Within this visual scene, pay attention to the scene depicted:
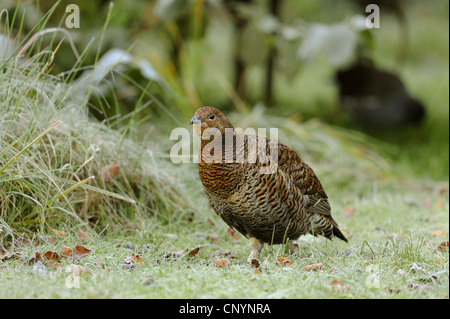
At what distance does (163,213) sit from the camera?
450 centimetres

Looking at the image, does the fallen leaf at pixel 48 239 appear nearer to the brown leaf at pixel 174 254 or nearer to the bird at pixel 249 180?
the brown leaf at pixel 174 254

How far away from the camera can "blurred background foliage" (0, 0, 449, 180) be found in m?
5.71

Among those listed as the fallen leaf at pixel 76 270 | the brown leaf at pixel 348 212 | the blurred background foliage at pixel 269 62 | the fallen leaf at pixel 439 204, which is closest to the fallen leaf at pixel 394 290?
the fallen leaf at pixel 76 270

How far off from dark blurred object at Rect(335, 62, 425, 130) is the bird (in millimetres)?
4752

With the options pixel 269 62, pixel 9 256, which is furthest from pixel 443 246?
pixel 269 62

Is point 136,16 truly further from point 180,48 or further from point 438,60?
point 438,60

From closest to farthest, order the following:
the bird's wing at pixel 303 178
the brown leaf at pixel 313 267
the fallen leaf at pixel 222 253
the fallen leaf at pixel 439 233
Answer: the brown leaf at pixel 313 267
the bird's wing at pixel 303 178
the fallen leaf at pixel 222 253
the fallen leaf at pixel 439 233

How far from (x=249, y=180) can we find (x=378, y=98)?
5.26m

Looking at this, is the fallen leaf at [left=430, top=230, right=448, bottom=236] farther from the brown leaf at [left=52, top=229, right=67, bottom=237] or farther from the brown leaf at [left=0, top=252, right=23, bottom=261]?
the brown leaf at [left=0, top=252, right=23, bottom=261]

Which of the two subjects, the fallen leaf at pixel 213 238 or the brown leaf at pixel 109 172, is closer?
the brown leaf at pixel 109 172

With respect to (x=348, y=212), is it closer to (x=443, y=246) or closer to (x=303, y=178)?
(x=443, y=246)

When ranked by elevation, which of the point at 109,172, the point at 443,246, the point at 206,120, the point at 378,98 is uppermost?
the point at 378,98

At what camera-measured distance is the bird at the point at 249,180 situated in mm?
3389

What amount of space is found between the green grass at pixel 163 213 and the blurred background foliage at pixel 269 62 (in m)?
0.29
